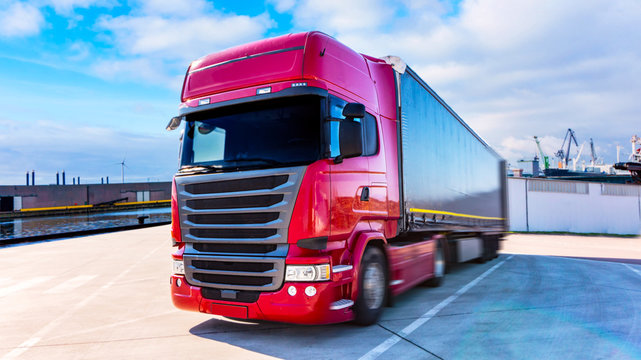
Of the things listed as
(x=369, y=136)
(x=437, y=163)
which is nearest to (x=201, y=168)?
(x=369, y=136)

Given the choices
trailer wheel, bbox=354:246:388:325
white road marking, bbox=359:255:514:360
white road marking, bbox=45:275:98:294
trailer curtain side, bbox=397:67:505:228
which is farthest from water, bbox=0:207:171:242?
trailer wheel, bbox=354:246:388:325

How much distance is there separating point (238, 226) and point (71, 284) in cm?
626

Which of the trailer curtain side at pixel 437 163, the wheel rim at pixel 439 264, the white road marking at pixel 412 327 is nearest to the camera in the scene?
the white road marking at pixel 412 327

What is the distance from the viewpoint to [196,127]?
5703 millimetres

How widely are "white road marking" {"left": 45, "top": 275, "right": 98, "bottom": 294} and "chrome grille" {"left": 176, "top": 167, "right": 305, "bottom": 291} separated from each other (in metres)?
4.77

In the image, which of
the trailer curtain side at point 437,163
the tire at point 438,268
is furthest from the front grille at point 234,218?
the tire at point 438,268

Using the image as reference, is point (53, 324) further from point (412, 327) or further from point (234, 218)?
point (412, 327)

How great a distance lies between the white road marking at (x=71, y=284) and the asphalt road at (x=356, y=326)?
0.07 feet

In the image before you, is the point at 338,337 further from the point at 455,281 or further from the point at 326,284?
the point at 455,281

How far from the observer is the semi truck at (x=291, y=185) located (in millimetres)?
4781

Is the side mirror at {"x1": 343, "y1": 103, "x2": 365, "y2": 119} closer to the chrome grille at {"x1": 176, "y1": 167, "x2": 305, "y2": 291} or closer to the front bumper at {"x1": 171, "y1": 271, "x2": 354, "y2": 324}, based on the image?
the chrome grille at {"x1": 176, "y1": 167, "x2": 305, "y2": 291}

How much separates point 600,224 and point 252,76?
146 ft

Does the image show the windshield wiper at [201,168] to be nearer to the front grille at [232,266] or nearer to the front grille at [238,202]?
the front grille at [238,202]

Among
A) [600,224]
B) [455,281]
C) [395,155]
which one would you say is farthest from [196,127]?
[600,224]
